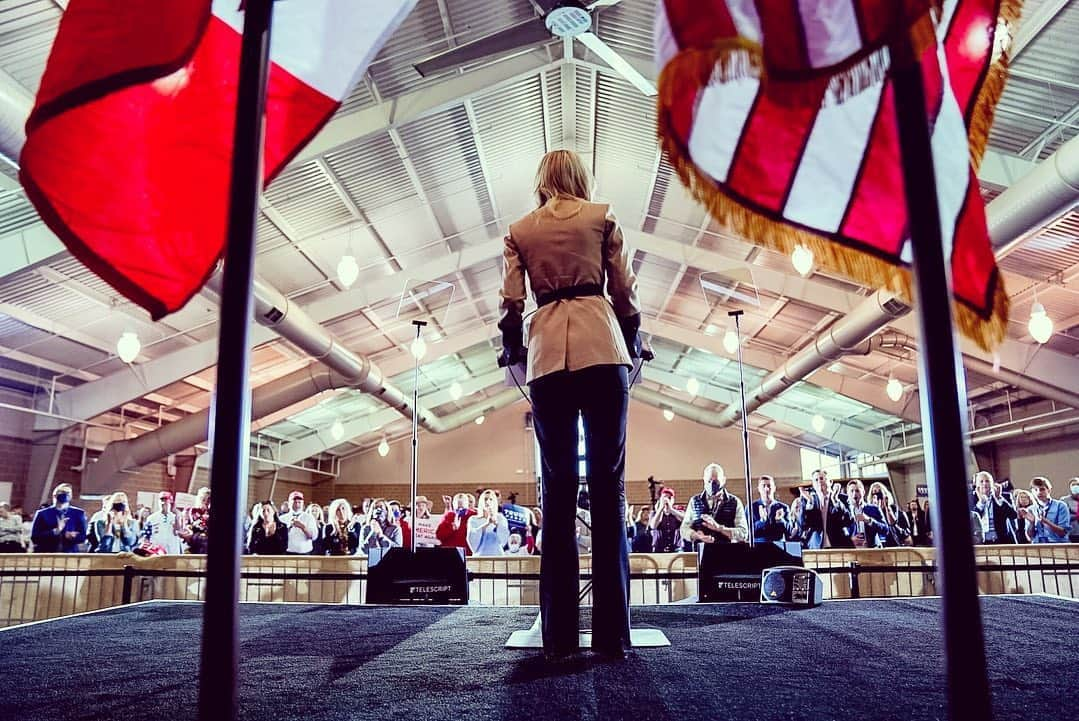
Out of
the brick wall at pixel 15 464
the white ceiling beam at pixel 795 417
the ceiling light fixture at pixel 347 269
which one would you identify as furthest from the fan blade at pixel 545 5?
the white ceiling beam at pixel 795 417

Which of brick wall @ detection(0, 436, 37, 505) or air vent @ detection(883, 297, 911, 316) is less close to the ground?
air vent @ detection(883, 297, 911, 316)

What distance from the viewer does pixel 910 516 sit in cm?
1302

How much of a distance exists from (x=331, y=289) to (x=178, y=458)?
7.90m

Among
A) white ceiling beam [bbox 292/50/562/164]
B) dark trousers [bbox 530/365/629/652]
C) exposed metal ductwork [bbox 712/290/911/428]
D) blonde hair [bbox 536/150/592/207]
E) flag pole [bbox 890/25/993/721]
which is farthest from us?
exposed metal ductwork [bbox 712/290/911/428]

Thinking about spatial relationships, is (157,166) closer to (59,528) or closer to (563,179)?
(563,179)

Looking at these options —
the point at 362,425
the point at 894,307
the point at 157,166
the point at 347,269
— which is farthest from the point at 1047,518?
the point at 362,425

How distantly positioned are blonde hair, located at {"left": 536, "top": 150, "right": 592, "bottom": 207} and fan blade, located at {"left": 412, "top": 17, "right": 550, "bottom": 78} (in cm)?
280

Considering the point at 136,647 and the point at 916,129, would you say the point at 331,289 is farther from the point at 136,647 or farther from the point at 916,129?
the point at 916,129

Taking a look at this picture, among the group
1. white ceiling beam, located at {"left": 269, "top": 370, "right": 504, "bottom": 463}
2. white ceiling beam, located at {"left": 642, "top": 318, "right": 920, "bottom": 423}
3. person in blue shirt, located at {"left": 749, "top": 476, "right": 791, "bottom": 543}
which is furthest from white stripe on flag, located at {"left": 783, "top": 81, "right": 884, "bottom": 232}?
white ceiling beam, located at {"left": 269, "top": 370, "right": 504, "bottom": 463}

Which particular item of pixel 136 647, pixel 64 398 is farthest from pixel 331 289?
pixel 136 647

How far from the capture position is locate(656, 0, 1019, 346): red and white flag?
936 mm

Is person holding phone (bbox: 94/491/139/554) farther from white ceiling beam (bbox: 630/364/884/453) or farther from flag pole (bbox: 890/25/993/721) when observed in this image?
white ceiling beam (bbox: 630/364/884/453)

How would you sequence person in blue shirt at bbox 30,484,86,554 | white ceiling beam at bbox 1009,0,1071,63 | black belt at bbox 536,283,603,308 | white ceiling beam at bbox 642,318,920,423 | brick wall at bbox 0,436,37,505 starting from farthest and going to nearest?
white ceiling beam at bbox 642,318,920,423, brick wall at bbox 0,436,37,505, person in blue shirt at bbox 30,484,86,554, white ceiling beam at bbox 1009,0,1071,63, black belt at bbox 536,283,603,308

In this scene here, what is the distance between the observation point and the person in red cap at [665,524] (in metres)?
9.54
